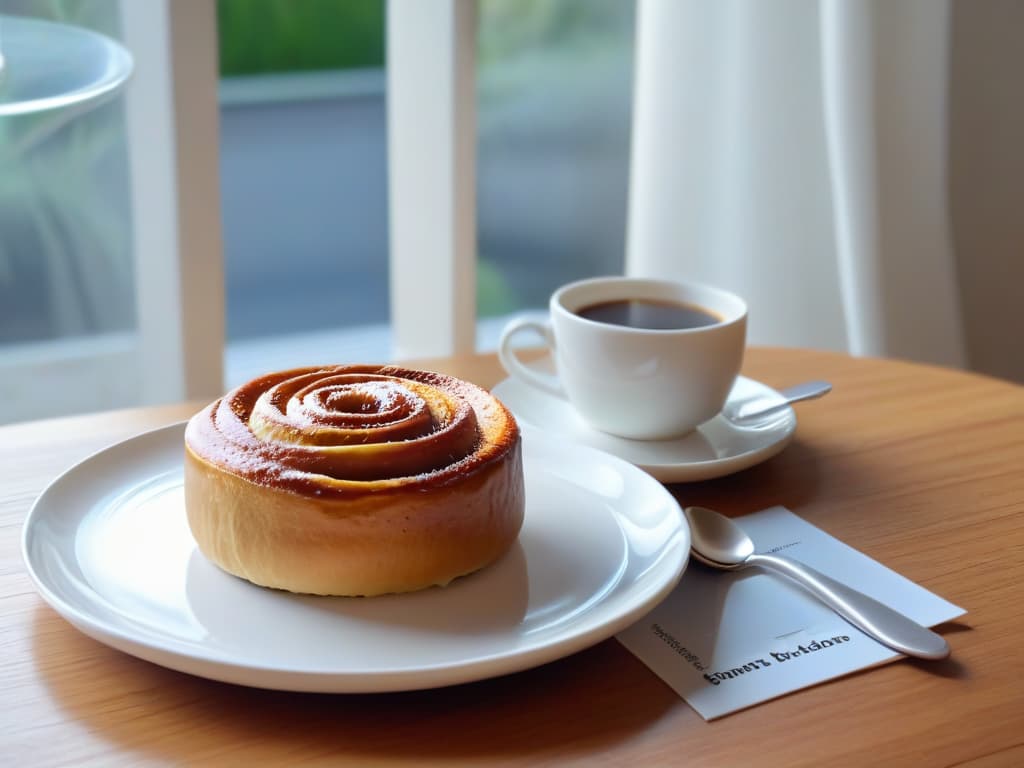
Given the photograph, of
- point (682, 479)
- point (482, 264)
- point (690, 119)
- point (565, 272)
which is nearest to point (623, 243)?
point (565, 272)

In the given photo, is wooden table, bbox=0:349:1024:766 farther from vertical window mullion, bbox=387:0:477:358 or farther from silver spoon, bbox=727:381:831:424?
vertical window mullion, bbox=387:0:477:358

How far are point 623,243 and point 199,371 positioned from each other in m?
0.90

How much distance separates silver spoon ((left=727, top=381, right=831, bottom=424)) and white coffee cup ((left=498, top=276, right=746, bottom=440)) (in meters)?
0.05

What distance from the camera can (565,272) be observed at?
6.73 feet

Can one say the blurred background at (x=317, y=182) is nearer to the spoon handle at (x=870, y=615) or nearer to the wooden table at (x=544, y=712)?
the wooden table at (x=544, y=712)

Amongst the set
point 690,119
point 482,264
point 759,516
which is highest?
point 690,119

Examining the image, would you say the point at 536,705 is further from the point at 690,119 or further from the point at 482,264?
the point at 482,264

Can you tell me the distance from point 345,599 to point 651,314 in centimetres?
39

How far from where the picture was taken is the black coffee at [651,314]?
0.84 meters

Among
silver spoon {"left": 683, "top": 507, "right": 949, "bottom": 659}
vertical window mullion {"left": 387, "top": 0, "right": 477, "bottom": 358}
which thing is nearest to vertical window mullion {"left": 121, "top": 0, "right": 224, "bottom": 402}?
vertical window mullion {"left": 387, "top": 0, "right": 477, "bottom": 358}

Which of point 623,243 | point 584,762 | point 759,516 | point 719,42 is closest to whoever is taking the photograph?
point 584,762

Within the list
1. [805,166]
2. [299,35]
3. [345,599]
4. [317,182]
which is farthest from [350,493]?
[317,182]

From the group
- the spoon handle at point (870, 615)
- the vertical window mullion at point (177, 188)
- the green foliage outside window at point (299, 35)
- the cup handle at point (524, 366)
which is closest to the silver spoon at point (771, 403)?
the cup handle at point (524, 366)

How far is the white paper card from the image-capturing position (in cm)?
52
